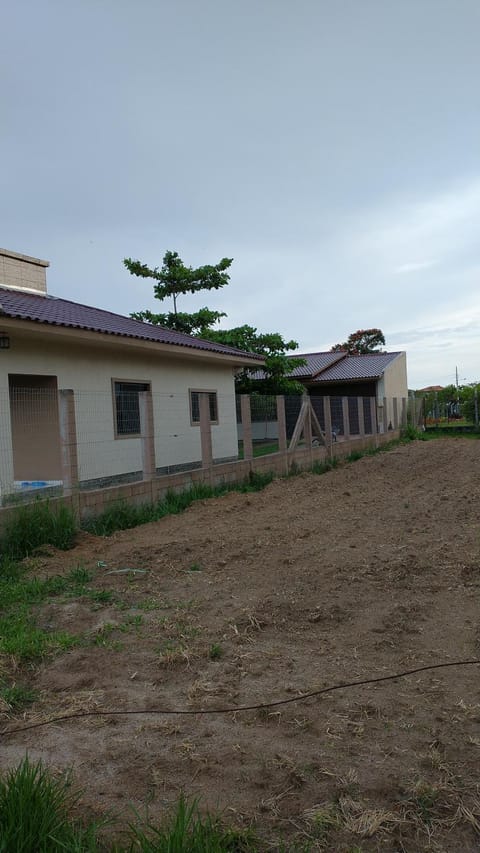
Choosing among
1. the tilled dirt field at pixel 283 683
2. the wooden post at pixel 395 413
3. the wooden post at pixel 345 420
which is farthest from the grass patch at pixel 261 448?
the wooden post at pixel 395 413

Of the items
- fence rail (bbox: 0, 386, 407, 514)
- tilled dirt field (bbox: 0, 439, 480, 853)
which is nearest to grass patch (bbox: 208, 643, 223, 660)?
tilled dirt field (bbox: 0, 439, 480, 853)

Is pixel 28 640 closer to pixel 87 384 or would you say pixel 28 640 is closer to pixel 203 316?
pixel 87 384

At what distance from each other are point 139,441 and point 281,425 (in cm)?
274

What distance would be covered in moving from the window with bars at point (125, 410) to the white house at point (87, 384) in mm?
20

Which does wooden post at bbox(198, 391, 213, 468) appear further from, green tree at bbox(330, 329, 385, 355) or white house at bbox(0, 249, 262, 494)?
green tree at bbox(330, 329, 385, 355)

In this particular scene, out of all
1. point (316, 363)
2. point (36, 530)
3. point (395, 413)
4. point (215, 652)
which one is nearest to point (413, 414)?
point (395, 413)

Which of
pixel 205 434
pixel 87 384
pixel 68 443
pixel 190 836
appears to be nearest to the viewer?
pixel 190 836

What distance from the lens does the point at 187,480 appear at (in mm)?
9945

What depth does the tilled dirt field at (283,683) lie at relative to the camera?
2.39 metres

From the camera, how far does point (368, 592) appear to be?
16.0 feet

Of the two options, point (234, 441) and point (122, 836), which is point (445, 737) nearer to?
point (122, 836)

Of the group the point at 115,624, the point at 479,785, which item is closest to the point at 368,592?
the point at 115,624

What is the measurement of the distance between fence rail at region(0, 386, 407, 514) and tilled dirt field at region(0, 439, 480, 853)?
1564 mm

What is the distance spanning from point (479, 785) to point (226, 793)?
2.99 ft
